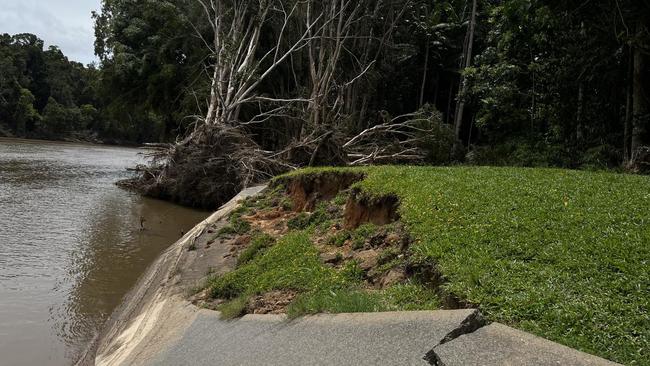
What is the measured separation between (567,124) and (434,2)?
13.1 metres

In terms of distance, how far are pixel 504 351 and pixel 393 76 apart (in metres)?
28.4

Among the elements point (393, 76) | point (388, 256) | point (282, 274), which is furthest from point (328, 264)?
point (393, 76)

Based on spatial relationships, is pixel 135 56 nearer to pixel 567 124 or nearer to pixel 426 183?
pixel 567 124

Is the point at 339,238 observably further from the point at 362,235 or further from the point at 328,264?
the point at 328,264

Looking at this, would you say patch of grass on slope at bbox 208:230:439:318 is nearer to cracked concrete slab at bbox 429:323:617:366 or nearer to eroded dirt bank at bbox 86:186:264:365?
eroded dirt bank at bbox 86:186:264:365

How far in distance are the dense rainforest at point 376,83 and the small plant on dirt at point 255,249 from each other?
8.42m

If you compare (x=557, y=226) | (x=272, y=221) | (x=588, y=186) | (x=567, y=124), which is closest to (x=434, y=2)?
(x=567, y=124)

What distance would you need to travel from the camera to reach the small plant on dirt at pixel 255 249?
857 centimetres

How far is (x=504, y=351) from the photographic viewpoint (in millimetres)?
3330

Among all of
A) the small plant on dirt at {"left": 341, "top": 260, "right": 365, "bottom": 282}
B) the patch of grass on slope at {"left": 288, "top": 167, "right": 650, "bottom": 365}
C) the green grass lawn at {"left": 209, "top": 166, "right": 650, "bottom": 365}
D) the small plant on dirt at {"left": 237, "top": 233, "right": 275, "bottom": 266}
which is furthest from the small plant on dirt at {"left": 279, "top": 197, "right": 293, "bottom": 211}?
the small plant on dirt at {"left": 341, "top": 260, "right": 365, "bottom": 282}

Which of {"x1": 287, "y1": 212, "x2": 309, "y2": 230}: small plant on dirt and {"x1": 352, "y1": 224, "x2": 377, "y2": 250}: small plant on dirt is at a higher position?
{"x1": 352, "y1": 224, "x2": 377, "y2": 250}: small plant on dirt

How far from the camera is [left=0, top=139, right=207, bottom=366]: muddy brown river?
757 centimetres

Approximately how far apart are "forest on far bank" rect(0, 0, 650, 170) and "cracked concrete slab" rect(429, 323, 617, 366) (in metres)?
11.0

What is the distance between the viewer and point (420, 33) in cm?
2977
